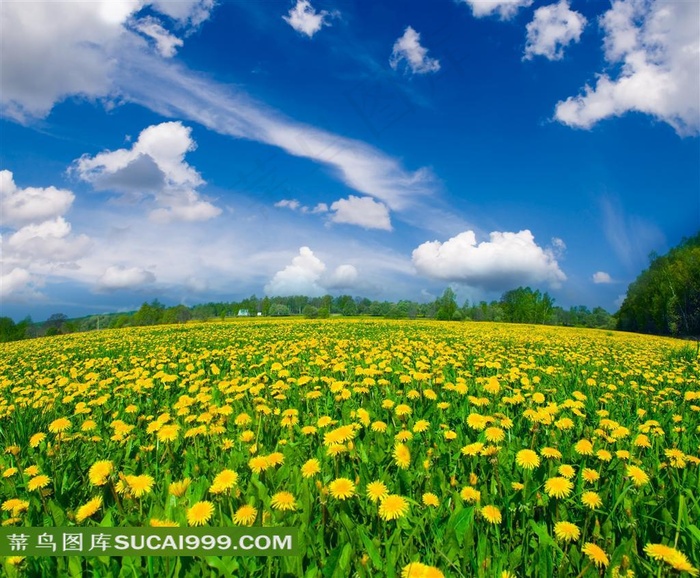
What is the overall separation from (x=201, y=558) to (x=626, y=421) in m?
4.12

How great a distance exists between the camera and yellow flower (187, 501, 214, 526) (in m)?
1.91

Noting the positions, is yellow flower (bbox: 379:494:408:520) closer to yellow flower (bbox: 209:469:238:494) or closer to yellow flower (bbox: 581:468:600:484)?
yellow flower (bbox: 209:469:238:494)

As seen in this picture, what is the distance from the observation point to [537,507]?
2295 mm

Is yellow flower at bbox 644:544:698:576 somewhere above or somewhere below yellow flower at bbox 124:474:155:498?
above

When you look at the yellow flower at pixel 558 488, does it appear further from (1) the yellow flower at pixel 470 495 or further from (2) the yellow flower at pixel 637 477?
(2) the yellow flower at pixel 637 477

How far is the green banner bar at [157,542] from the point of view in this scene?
70.6 inches

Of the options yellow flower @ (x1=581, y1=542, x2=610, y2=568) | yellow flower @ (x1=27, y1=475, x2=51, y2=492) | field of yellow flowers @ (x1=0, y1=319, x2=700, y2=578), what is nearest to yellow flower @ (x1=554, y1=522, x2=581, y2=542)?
field of yellow flowers @ (x1=0, y1=319, x2=700, y2=578)

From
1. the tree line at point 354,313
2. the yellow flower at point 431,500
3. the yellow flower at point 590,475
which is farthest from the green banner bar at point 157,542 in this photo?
the tree line at point 354,313

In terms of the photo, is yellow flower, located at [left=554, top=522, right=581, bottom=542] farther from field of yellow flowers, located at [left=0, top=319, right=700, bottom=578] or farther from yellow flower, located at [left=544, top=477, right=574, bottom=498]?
yellow flower, located at [left=544, top=477, right=574, bottom=498]

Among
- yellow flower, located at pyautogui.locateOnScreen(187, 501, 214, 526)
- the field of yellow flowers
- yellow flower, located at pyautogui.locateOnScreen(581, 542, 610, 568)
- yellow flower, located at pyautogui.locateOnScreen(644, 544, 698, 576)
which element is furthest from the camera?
yellow flower, located at pyautogui.locateOnScreen(187, 501, 214, 526)

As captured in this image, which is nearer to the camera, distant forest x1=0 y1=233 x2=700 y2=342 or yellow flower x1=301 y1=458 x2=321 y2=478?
yellow flower x1=301 y1=458 x2=321 y2=478

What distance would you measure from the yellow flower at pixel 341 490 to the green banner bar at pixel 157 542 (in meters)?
0.28

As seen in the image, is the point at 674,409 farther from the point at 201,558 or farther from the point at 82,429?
the point at 82,429

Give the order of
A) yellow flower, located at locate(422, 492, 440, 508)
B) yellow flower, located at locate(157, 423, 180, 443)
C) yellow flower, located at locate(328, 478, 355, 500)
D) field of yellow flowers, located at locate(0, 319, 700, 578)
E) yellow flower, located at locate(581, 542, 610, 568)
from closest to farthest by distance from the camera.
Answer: yellow flower, located at locate(581, 542, 610, 568)
field of yellow flowers, located at locate(0, 319, 700, 578)
yellow flower, located at locate(328, 478, 355, 500)
yellow flower, located at locate(422, 492, 440, 508)
yellow flower, located at locate(157, 423, 180, 443)
